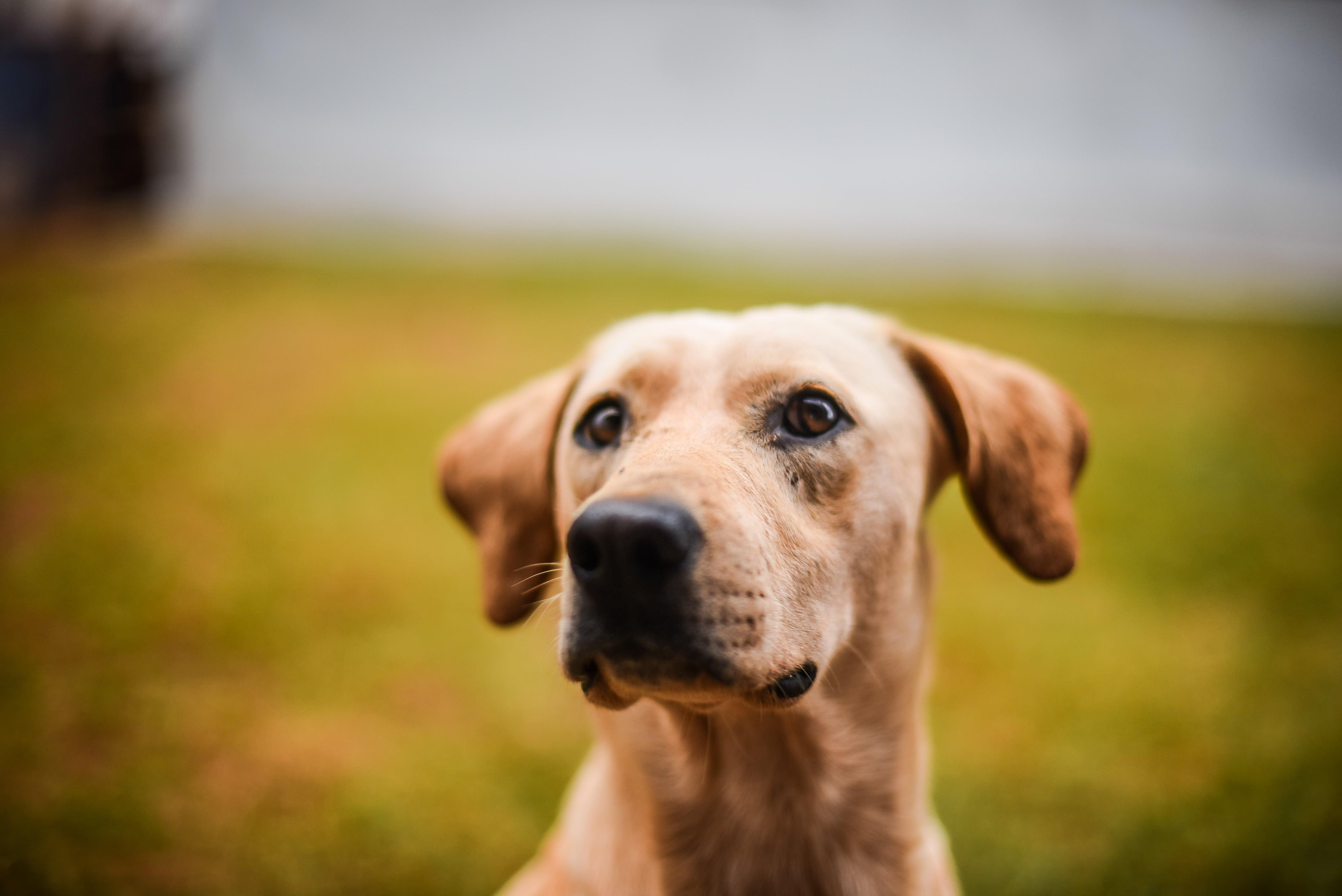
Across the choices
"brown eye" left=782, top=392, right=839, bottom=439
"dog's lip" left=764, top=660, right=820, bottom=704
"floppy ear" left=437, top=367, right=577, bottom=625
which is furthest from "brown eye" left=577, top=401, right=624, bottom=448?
"dog's lip" left=764, top=660, right=820, bottom=704

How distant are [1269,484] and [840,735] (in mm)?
5634

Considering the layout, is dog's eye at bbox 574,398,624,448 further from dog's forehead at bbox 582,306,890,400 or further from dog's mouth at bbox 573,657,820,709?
dog's mouth at bbox 573,657,820,709

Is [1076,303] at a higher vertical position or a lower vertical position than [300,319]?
higher

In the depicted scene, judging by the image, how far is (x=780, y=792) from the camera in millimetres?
1816

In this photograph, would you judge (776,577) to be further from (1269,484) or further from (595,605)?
(1269,484)

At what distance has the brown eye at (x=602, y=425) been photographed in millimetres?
1904

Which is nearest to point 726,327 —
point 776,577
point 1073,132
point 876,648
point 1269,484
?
point 776,577

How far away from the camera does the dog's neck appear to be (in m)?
1.79

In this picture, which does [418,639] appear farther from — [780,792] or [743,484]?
[743,484]

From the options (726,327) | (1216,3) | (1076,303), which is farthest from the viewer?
(1216,3)

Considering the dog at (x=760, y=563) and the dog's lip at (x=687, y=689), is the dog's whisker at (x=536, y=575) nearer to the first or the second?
the dog at (x=760, y=563)

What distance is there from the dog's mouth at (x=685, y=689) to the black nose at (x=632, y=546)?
17 cm

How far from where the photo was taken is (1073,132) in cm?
1080

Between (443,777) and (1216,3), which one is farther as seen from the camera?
(1216,3)
